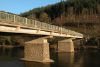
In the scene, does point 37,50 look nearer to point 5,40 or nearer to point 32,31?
point 32,31

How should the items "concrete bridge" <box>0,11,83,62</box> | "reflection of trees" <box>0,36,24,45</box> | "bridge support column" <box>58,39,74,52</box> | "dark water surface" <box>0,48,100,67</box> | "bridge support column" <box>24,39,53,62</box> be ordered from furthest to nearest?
"reflection of trees" <box>0,36,24,45</box> < "bridge support column" <box>58,39,74,52</box> < "bridge support column" <box>24,39,53,62</box> < "dark water surface" <box>0,48,100,67</box> < "concrete bridge" <box>0,11,83,62</box>

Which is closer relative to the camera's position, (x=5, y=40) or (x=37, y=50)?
(x=37, y=50)

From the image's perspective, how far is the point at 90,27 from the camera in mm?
157875

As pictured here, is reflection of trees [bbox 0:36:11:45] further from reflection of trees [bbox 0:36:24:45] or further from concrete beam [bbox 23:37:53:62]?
concrete beam [bbox 23:37:53:62]

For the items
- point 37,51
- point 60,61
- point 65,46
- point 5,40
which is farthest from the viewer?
point 5,40

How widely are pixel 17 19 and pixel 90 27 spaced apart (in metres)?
120

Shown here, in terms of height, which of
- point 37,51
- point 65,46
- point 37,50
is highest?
point 65,46

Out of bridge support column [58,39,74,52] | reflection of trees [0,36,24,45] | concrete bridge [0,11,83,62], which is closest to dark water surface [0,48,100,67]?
concrete bridge [0,11,83,62]

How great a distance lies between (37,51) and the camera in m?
59.9

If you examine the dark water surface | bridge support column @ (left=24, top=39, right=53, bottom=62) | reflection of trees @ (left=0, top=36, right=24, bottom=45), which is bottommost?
the dark water surface

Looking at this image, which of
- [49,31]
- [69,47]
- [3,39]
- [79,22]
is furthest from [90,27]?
[49,31]

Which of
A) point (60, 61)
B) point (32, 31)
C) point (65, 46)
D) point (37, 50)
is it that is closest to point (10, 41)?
point (65, 46)

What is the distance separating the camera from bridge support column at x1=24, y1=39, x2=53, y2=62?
2330 inches

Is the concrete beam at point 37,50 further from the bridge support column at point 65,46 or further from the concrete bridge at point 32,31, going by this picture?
the bridge support column at point 65,46
